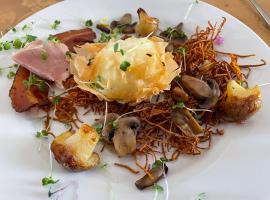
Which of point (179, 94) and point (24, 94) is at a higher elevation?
point (179, 94)

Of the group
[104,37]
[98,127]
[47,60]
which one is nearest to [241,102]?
[98,127]

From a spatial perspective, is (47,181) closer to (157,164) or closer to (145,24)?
(157,164)

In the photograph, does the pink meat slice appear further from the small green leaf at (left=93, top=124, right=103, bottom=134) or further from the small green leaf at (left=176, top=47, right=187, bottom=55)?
the small green leaf at (left=176, top=47, right=187, bottom=55)

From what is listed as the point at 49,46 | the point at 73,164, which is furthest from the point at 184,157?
the point at 49,46

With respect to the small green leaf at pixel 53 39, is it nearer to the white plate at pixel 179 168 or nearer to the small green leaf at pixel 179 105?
the white plate at pixel 179 168

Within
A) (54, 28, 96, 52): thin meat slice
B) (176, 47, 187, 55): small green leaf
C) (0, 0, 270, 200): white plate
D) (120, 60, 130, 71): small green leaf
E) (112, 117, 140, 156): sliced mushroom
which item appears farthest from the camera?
(54, 28, 96, 52): thin meat slice

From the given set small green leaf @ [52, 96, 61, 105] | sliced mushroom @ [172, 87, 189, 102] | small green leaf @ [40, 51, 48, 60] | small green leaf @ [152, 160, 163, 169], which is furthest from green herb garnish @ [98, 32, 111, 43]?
small green leaf @ [152, 160, 163, 169]

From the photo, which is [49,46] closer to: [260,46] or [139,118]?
[139,118]
